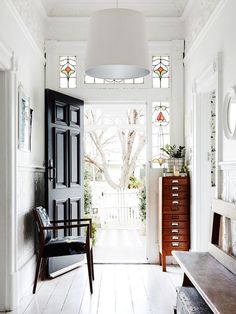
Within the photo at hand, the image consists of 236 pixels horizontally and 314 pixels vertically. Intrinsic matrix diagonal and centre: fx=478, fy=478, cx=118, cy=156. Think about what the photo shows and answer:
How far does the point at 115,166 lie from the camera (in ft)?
36.4

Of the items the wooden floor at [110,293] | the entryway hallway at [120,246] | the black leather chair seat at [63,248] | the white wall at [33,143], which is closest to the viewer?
the wooden floor at [110,293]

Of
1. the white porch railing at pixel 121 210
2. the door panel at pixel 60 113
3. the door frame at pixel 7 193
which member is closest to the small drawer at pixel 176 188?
the door panel at pixel 60 113

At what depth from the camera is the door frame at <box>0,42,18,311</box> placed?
14.2 feet

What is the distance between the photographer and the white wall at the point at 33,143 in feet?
14.7

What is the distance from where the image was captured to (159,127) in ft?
21.1

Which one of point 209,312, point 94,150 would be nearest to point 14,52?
point 209,312

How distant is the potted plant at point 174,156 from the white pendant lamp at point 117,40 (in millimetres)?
2502

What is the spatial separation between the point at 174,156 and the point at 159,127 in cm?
48

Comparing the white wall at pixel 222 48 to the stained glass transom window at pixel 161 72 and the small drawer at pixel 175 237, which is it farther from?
the stained glass transom window at pixel 161 72

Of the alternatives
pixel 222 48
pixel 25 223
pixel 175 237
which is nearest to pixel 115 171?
pixel 175 237

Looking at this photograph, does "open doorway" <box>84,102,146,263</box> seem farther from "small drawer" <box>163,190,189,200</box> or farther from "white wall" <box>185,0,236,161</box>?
"white wall" <box>185,0,236,161</box>

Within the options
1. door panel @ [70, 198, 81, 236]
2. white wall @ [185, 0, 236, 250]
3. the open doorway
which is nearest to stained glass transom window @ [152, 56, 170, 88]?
white wall @ [185, 0, 236, 250]

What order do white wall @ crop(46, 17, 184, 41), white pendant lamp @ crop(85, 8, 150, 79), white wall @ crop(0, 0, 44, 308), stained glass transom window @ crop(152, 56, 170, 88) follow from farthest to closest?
stained glass transom window @ crop(152, 56, 170, 88) → white wall @ crop(46, 17, 184, 41) → white wall @ crop(0, 0, 44, 308) → white pendant lamp @ crop(85, 8, 150, 79)

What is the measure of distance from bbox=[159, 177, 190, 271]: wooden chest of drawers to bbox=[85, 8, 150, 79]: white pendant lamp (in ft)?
8.06
